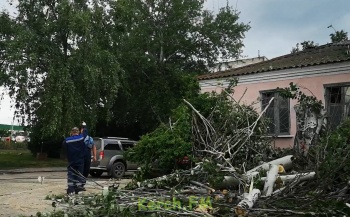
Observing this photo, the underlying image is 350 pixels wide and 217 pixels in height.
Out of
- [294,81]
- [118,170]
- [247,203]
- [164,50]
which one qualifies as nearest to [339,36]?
[294,81]

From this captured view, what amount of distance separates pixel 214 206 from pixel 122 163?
41.7ft

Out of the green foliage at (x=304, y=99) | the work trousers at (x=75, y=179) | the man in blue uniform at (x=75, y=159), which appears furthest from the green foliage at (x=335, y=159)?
the man in blue uniform at (x=75, y=159)

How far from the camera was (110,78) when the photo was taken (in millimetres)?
23516

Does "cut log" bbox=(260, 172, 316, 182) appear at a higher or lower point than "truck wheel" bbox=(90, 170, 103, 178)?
higher

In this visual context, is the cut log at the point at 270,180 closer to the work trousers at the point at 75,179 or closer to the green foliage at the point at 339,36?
the work trousers at the point at 75,179

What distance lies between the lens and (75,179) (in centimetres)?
1114

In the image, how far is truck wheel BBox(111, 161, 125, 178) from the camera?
19000 millimetres

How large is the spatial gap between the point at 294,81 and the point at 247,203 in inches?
397

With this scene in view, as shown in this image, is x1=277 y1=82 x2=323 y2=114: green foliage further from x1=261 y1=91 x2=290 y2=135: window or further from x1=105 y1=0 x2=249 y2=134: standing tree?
x1=105 y1=0 x2=249 y2=134: standing tree

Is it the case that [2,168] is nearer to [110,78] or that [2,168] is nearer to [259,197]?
[110,78]

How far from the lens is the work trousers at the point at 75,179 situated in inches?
429

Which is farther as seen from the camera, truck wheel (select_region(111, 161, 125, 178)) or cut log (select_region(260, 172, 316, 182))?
truck wheel (select_region(111, 161, 125, 178))

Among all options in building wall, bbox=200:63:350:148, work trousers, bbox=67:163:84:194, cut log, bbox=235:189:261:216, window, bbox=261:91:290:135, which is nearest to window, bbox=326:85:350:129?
building wall, bbox=200:63:350:148

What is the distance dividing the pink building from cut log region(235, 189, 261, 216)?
7.03 meters
